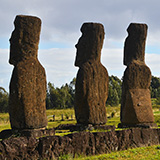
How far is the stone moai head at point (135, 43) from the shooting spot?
575 inches

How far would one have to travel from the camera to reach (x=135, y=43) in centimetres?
1459

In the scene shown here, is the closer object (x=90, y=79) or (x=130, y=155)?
(x=130, y=155)

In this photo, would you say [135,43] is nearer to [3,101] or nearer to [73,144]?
[73,144]

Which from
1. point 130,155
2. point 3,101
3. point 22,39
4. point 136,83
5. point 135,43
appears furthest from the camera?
point 3,101

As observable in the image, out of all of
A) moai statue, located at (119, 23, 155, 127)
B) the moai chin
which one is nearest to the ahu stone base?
the moai chin

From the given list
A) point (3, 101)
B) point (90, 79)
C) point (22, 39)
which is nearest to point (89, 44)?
point (90, 79)

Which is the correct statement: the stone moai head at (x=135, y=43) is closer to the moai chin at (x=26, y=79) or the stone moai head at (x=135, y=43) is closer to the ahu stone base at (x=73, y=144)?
the ahu stone base at (x=73, y=144)

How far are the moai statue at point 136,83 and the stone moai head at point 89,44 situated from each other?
242 cm

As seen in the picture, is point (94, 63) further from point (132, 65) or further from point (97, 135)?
point (97, 135)

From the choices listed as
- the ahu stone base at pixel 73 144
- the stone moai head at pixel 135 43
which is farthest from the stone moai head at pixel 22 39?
the stone moai head at pixel 135 43

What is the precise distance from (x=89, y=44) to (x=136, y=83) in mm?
3328

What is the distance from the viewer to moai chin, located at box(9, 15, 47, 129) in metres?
9.55

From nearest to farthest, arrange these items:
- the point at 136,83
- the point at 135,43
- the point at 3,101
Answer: the point at 136,83 < the point at 135,43 < the point at 3,101

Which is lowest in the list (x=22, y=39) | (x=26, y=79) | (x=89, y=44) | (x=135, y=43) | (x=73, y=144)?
(x=73, y=144)
